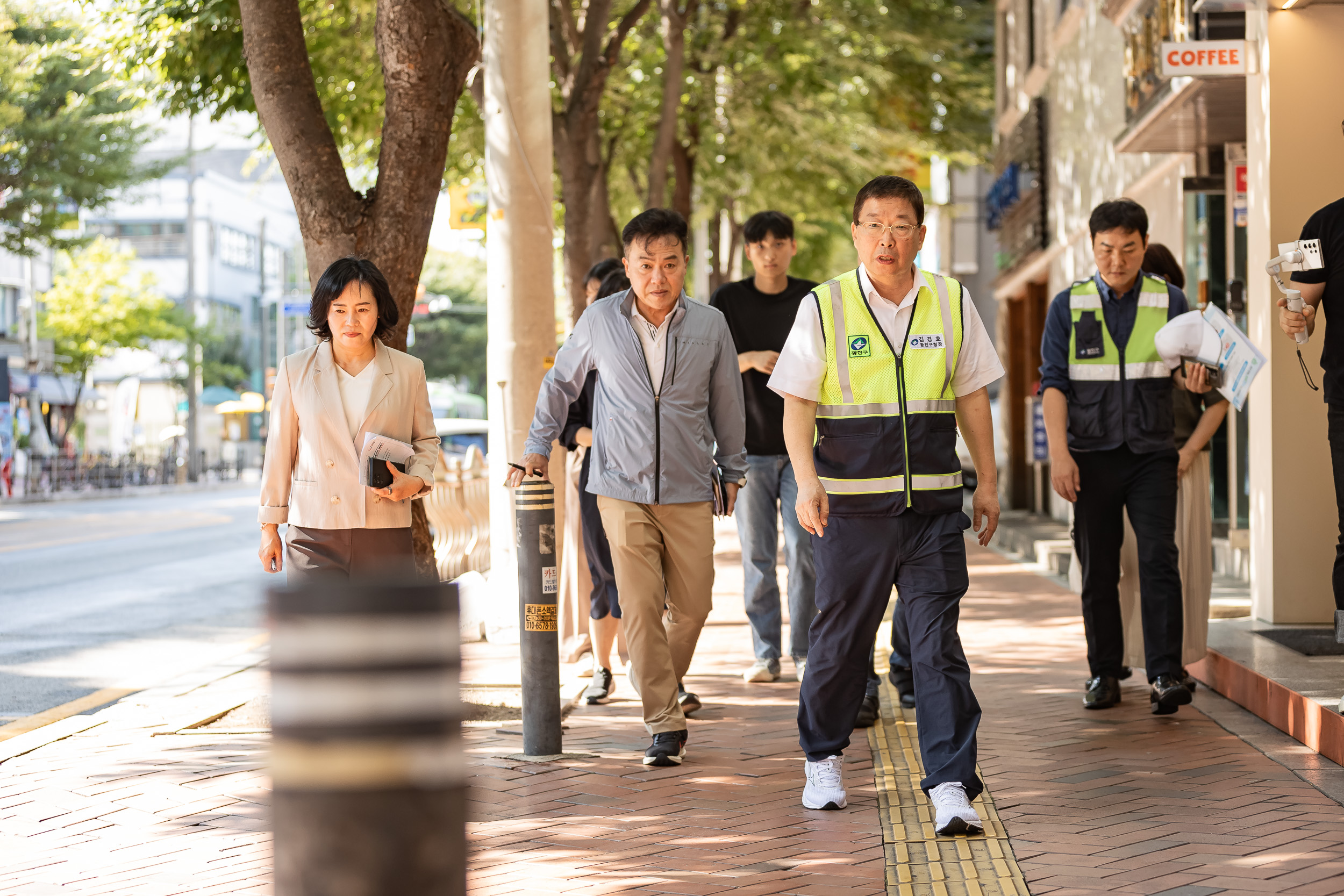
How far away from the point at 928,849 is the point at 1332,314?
2.79 metres

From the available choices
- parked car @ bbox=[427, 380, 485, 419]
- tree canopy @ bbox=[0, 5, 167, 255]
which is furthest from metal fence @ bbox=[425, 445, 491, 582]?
parked car @ bbox=[427, 380, 485, 419]

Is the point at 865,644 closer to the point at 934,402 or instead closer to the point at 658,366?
the point at 934,402

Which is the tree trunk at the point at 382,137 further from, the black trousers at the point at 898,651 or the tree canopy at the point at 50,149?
the tree canopy at the point at 50,149

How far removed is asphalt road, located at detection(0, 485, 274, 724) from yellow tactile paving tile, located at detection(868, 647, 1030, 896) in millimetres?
2069

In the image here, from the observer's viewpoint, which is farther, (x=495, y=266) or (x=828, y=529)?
(x=495, y=266)

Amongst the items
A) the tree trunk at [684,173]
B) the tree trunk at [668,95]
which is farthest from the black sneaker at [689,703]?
the tree trunk at [684,173]

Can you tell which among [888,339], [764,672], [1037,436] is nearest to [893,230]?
[888,339]

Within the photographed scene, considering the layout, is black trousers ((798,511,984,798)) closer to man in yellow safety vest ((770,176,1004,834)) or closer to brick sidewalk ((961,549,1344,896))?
man in yellow safety vest ((770,176,1004,834))

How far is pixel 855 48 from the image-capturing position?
20641 millimetres

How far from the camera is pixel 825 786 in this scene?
5.33 meters

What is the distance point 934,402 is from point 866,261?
1.79 ft

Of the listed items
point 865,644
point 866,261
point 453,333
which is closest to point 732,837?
point 865,644

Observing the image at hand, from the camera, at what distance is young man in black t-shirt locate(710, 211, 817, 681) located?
7473 mm

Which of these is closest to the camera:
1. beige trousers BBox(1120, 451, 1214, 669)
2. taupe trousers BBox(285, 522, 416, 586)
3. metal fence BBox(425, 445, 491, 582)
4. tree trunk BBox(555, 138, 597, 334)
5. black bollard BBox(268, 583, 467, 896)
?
black bollard BBox(268, 583, 467, 896)
